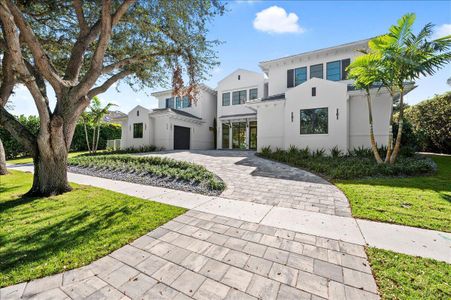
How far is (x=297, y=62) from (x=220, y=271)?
16.6 m

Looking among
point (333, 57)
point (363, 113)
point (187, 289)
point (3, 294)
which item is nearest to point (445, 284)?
point (187, 289)

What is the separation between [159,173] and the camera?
8305mm

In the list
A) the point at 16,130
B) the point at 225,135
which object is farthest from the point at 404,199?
the point at 225,135

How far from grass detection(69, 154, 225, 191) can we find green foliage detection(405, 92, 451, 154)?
649 inches

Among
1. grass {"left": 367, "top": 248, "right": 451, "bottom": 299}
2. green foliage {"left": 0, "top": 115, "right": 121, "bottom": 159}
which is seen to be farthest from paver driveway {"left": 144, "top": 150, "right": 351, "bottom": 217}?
green foliage {"left": 0, "top": 115, "right": 121, "bottom": 159}

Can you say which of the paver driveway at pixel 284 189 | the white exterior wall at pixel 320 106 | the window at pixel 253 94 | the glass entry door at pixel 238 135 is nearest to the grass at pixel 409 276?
the paver driveway at pixel 284 189

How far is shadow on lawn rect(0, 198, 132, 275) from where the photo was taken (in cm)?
275

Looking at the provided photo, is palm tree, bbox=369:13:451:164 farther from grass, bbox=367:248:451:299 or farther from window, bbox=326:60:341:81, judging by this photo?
grass, bbox=367:248:451:299

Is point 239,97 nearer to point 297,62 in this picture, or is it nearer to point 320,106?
point 297,62

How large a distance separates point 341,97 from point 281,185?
27.0 feet

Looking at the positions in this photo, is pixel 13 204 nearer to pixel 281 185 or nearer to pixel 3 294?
pixel 3 294

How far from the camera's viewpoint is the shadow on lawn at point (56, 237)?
108 inches

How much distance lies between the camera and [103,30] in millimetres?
5652

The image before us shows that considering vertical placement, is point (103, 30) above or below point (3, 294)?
above
